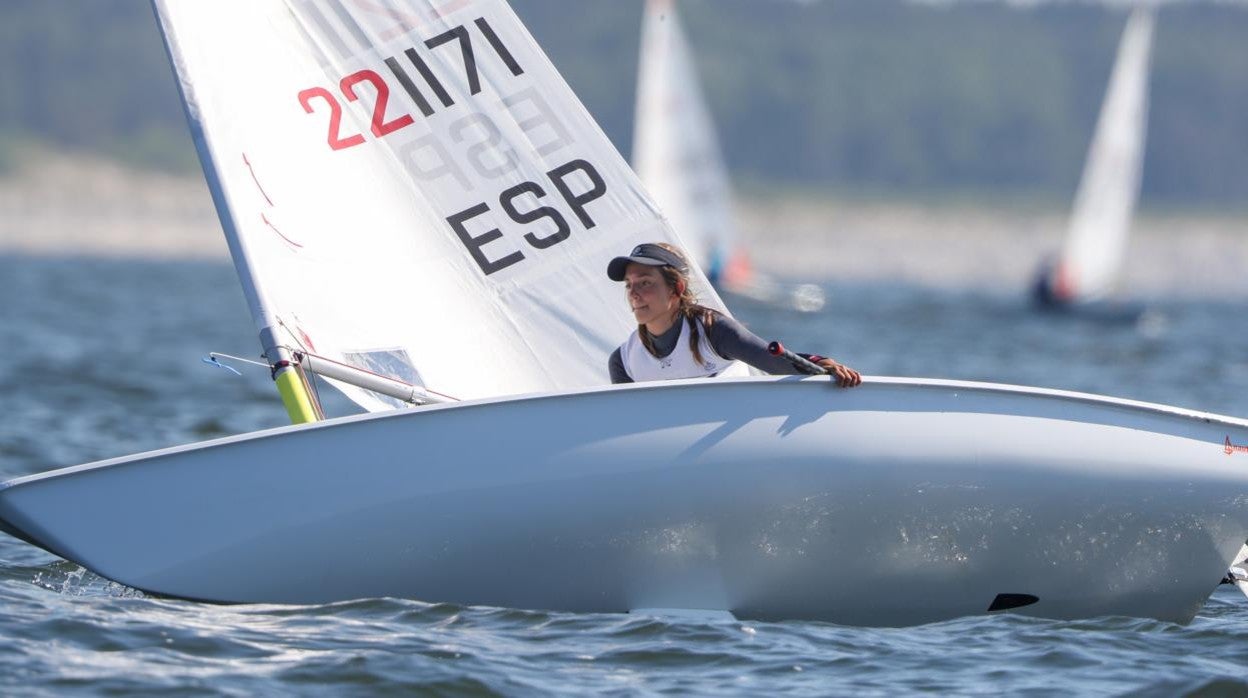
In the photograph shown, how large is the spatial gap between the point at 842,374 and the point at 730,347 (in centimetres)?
42

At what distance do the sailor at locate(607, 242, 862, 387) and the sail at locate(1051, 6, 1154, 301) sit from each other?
22.6 meters

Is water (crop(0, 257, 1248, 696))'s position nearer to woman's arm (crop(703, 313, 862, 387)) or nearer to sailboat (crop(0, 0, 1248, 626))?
sailboat (crop(0, 0, 1248, 626))

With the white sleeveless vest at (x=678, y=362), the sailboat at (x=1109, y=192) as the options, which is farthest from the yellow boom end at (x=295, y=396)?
the sailboat at (x=1109, y=192)

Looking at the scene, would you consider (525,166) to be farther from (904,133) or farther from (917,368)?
(904,133)

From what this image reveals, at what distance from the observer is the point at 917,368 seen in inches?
687

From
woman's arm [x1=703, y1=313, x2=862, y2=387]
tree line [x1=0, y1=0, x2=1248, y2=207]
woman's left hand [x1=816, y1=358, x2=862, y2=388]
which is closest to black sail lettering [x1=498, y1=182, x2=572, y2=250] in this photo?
woman's arm [x1=703, y1=313, x2=862, y2=387]

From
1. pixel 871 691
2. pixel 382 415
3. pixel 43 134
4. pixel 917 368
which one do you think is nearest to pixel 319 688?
pixel 382 415

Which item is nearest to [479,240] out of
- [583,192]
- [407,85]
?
[583,192]

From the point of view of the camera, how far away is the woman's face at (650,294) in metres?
5.48

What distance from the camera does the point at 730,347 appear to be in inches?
211

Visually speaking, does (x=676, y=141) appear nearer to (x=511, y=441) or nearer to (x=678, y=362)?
(x=678, y=362)

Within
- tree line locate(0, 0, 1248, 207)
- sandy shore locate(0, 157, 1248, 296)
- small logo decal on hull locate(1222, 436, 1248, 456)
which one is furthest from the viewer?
tree line locate(0, 0, 1248, 207)

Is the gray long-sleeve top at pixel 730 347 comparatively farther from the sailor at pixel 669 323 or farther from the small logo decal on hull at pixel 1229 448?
the small logo decal on hull at pixel 1229 448

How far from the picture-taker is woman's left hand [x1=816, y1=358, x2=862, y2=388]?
5.05 metres
